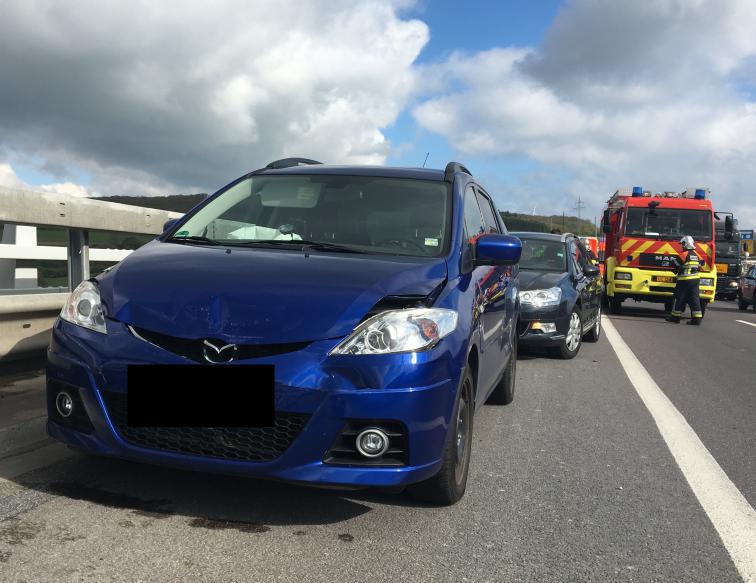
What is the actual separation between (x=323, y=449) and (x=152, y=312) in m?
0.91

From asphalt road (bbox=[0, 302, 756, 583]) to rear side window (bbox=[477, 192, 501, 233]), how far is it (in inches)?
57.7

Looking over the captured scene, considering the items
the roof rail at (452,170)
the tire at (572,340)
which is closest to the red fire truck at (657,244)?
the tire at (572,340)

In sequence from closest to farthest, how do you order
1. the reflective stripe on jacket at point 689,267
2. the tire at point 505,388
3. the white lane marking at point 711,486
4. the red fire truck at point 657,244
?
the white lane marking at point 711,486 → the tire at point 505,388 → the reflective stripe on jacket at point 689,267 → the red fire truck at point 657,244

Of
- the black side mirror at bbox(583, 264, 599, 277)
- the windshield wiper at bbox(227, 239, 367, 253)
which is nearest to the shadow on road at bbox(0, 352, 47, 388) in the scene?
the windshield wiper at bbox(227, 239, 367, 253)

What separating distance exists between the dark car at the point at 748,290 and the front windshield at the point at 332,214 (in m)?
21.8

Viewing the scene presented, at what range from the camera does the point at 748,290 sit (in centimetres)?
2372

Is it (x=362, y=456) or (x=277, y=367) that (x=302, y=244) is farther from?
(x=362, y=456)

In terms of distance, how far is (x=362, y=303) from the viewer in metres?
3.12

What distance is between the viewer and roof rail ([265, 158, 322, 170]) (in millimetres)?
5211

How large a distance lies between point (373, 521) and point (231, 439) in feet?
2.46

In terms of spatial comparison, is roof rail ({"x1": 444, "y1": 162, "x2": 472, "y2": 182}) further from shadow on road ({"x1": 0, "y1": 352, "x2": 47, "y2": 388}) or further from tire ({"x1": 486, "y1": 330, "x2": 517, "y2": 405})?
shadow on road ({"x1": 0, "y1": 352, "x2": 47, "y2": 388})

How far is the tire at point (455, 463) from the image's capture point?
3312 millimetres

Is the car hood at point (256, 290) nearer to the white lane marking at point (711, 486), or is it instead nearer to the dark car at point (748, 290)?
the white lane marking at point (711, 486)

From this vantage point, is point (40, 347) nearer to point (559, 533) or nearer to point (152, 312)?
point (152, 312)
